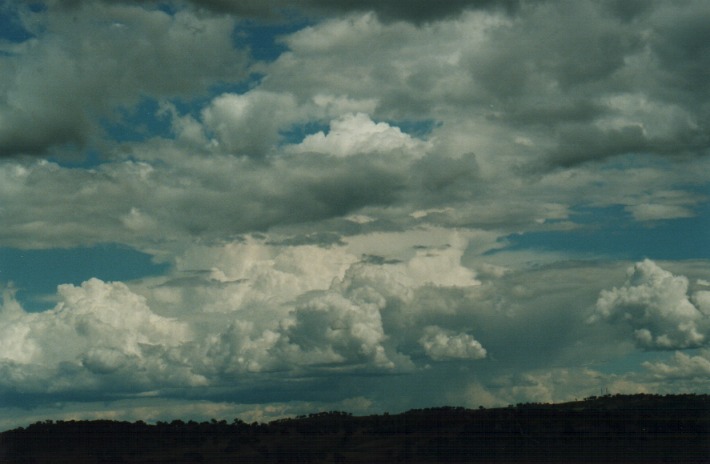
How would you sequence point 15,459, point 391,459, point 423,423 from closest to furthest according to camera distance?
point 15,459 → point 391,459 → point 423,423

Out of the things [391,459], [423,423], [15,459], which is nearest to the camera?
[15,459]

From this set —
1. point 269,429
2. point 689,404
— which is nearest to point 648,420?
point 689,404

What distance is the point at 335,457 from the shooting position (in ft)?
458

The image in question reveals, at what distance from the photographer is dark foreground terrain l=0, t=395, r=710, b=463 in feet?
458

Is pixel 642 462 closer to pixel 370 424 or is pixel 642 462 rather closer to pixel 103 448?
pixel 370 424

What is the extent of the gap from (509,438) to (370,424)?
24576 millimetres

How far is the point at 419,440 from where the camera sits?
484 ft

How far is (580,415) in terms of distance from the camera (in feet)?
520

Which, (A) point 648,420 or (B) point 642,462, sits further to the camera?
(A) point 648,420

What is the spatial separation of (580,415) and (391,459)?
39.9 metres

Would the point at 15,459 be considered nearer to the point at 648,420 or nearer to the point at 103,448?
the point at 103,448

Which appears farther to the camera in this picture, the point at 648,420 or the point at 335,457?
the point at 648,420

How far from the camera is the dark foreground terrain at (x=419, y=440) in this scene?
13975cm

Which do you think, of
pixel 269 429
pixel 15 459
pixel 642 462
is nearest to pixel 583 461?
pixel 642 462
